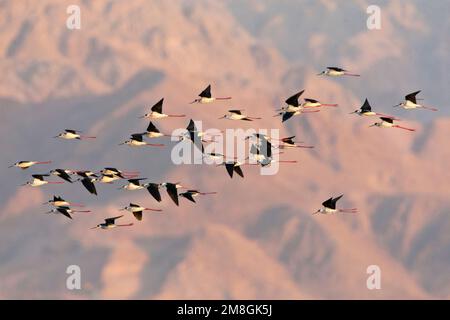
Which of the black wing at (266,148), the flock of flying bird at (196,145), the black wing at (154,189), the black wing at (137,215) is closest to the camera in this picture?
the black wing at (154,189)

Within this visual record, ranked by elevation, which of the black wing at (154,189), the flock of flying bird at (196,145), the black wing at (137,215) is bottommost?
the black wing at (137,215)

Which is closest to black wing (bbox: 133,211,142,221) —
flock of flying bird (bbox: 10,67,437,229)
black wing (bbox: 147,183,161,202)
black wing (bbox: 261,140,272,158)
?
flock of flying bird (bbox: 10,67,437,229)

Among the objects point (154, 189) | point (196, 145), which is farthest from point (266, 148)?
point (154, 189)

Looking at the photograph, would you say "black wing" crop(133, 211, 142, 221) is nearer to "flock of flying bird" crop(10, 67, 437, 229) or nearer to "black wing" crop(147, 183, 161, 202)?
"flock of flying bird" crop(10, 67, 437, 229)

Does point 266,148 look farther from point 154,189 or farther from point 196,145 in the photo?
point 154,189

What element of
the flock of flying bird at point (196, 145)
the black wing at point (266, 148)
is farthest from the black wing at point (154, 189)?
the black wing at point (266, 148)

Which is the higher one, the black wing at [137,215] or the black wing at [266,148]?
the black wing at [266,148]

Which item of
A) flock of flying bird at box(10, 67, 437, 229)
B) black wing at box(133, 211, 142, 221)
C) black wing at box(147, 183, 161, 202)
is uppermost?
flock of flying bird at box(10, 67, 437, 229)

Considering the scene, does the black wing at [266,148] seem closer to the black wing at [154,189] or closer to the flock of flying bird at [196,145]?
the flock of flying bird at [196,145]

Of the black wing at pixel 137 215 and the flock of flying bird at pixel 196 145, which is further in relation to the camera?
the black wing at pixel 137 215

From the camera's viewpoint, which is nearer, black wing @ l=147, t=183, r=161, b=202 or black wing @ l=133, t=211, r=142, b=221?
black wing @ l=147, t=183, r=161, b=202
